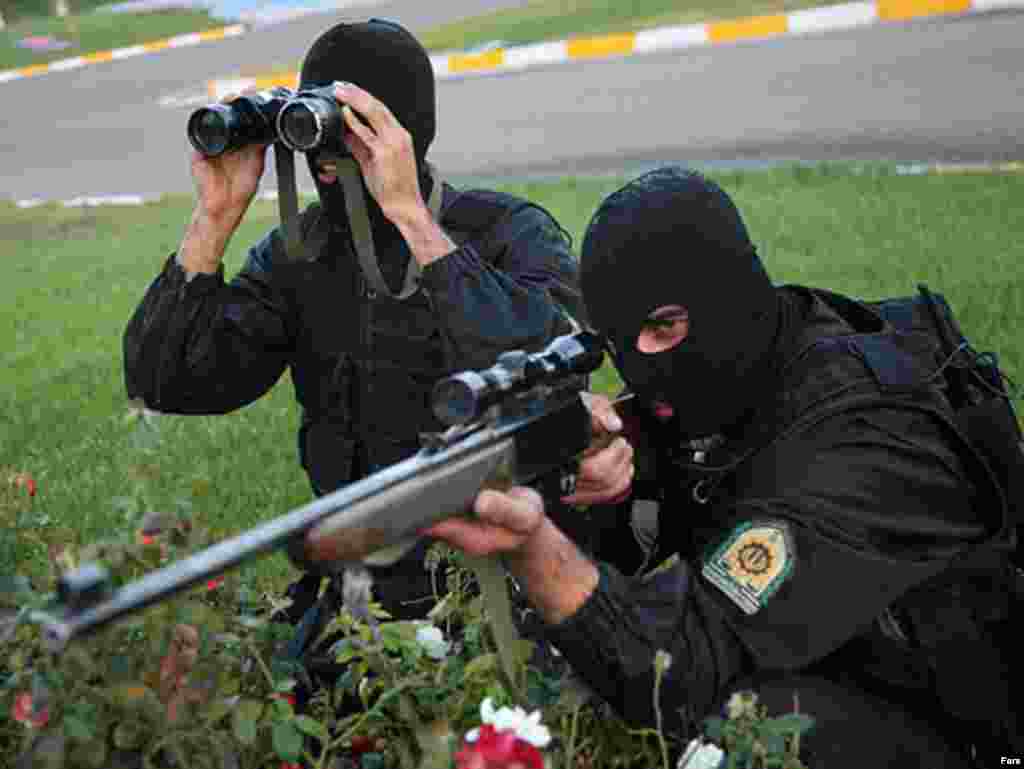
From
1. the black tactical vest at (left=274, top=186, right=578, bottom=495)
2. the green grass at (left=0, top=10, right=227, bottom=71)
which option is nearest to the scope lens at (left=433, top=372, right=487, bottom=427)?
the black tactical vest at (left=274, top=186, right=578, bottom=495)

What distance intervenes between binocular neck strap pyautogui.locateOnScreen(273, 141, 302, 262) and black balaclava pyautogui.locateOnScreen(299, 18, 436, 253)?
0.39 feet

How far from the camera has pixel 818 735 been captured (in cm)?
246

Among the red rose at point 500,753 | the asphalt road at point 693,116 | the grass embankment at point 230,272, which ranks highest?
the red rose at point 500,753

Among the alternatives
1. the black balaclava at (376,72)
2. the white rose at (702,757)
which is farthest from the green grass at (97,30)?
the white rose at (702,757)

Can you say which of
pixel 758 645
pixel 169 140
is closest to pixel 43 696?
pixel 758 645

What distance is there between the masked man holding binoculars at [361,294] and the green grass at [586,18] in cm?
1368

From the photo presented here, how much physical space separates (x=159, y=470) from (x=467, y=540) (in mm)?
3347

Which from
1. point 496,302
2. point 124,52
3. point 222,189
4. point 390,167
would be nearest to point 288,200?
point 222,189

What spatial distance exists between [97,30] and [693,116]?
44.5ft

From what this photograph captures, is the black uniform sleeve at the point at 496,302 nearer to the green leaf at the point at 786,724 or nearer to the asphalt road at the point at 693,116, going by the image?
the green leaf at the point at 786,724

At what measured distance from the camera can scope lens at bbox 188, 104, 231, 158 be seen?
312 centimetres

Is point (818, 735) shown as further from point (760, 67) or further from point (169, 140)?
point (169, 140)

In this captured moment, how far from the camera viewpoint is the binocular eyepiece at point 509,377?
2.12 metres

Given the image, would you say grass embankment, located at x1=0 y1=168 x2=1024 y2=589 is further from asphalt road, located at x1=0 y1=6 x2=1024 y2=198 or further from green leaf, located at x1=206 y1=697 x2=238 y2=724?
asphalt road, located at x1=0 y1=6 x2=1024 y2=198
